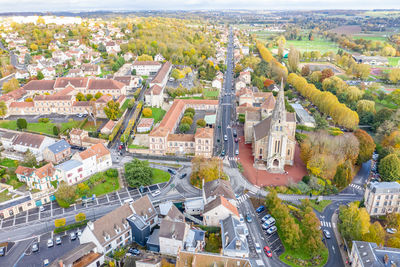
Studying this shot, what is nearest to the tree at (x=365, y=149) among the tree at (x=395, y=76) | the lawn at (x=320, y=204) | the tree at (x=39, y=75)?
the lawn at (x=320, y=204)

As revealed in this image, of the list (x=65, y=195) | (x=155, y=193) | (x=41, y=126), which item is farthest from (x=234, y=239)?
(x=41, y=126)

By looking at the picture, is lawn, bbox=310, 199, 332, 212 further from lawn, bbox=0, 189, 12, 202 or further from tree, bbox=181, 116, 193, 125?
lawn, bbox=0, 189, 12, 202

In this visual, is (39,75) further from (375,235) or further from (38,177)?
(375,235)

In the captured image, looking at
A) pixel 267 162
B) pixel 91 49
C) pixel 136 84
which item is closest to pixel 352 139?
pixel 267 162

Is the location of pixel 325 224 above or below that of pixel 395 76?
below

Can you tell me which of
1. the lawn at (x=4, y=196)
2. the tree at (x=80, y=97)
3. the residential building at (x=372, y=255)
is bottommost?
the lawn at (x=4, y=196)

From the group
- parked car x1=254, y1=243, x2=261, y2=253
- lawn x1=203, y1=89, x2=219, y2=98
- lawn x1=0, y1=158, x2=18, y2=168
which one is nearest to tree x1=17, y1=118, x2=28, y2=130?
lawn x1=0, y1=158, x2=18, y2=168

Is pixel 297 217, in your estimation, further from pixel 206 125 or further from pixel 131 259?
pixel 206 125

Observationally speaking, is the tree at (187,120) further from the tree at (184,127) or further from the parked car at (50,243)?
the parked car at (50,243)
